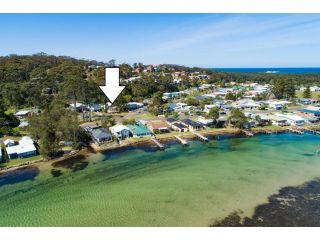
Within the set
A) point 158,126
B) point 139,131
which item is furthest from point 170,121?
point 139,131

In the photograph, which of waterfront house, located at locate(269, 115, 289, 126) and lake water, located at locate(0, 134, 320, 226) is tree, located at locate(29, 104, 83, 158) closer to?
lake water, located at locate(0, 134, 320, 226)

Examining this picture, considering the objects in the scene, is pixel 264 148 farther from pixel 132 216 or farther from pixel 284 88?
pixel 284 88

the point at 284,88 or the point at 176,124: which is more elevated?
the point at 284,88

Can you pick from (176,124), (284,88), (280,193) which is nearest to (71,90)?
(176,124)

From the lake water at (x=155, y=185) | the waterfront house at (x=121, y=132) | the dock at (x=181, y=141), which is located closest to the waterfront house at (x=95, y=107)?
the waterfront house at (x=121, y=132)

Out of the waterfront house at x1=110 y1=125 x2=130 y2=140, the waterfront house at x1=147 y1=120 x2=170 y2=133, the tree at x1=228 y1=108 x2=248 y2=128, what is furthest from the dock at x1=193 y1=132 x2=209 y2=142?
the waterfront house at x1=110 y1=125 x2=130 y2=140

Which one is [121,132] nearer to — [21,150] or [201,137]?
[201,137]
